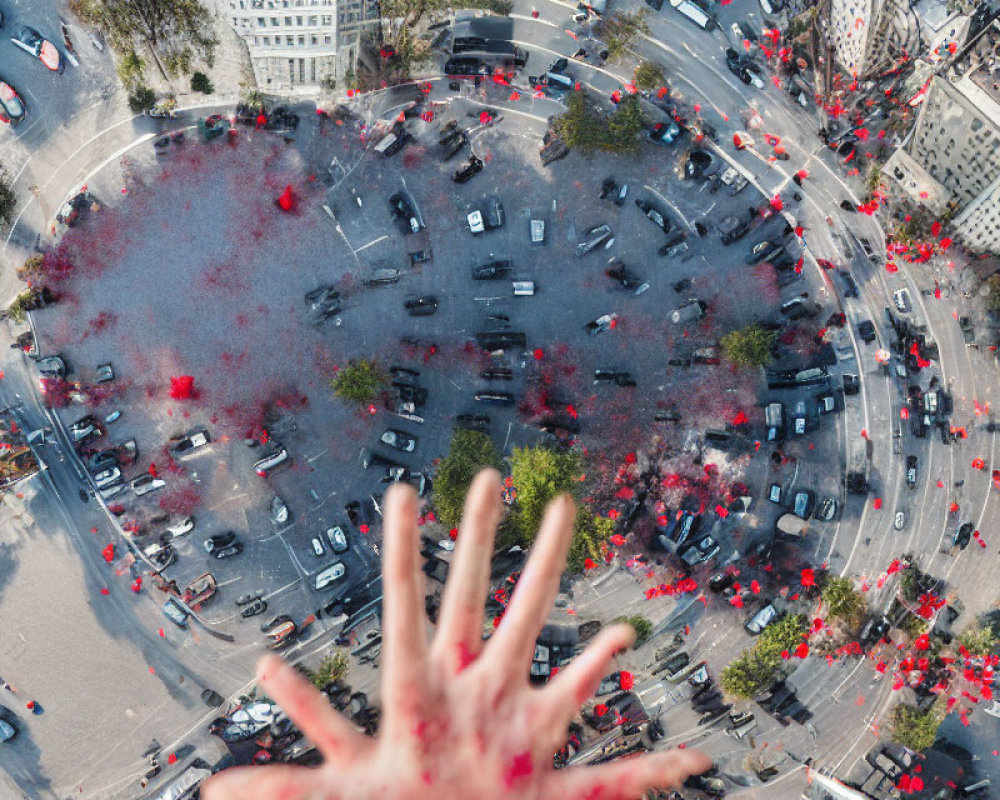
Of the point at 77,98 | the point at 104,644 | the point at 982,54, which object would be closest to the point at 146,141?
the point at 77,98

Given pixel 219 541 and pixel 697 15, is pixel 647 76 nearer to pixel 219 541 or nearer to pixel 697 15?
pixel 697 15

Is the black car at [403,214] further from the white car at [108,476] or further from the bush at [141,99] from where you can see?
the white car at [108,476]

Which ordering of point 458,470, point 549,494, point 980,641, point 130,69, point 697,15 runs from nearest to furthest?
point 549,494 < point 458,470 < point 980,641 < point 130,69 < point 697,15

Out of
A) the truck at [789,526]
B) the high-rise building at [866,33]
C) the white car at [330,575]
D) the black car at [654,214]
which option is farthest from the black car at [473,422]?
the high-rise building at [866,33]

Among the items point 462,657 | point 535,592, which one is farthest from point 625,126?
point 462,657

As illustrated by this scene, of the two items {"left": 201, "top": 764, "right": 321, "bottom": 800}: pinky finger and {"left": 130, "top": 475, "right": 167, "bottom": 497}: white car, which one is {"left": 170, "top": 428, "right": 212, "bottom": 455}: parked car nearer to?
{"left": 130, "top": 475, "right": 167, "bottom": 497}: white car

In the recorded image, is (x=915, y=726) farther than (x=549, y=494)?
Yes

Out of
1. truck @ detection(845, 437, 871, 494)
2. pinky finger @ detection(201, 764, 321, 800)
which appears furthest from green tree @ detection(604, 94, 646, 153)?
pinky finger @ detection(201, 764, 321, 800)
